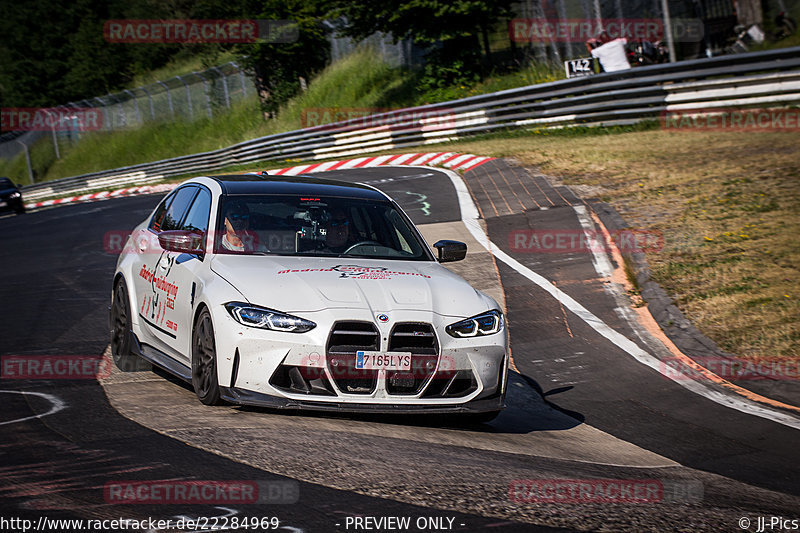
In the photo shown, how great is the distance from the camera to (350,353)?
5.73m

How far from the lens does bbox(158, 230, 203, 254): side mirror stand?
6660 mm

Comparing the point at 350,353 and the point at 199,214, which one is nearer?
the point at 350,353

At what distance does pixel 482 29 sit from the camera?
3275 cm

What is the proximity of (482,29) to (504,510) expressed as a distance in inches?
1188

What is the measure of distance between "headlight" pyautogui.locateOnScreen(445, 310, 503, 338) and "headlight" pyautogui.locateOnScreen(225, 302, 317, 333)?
961mm

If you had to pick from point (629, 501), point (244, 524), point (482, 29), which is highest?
point (482, 29)

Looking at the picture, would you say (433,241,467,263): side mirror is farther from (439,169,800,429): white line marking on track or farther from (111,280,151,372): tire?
(111,280,151,372): tire

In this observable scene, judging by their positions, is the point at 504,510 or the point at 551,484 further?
the point at 551,484

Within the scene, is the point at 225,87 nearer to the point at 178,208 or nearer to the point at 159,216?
the point at 159,216

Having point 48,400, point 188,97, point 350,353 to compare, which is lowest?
point 48,400

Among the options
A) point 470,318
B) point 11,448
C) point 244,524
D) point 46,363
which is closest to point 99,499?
point 244,524

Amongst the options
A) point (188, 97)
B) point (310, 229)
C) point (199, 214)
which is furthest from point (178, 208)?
point (188, 97)

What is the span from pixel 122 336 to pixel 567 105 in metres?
17.8

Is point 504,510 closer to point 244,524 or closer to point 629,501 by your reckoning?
point 629,501
